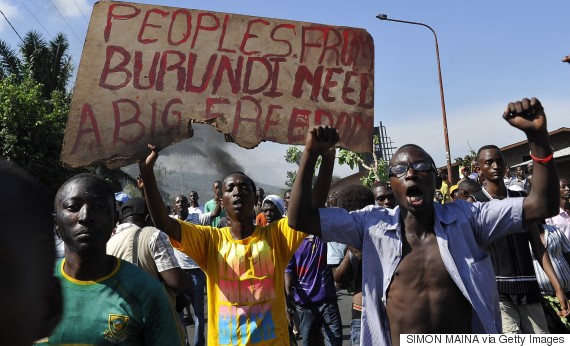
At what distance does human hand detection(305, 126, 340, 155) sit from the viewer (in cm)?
329

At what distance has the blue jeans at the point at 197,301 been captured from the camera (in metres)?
7.84

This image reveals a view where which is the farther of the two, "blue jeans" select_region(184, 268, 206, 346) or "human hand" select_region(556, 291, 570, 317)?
"blue jeans" select_region(184, 268, 206, 346)

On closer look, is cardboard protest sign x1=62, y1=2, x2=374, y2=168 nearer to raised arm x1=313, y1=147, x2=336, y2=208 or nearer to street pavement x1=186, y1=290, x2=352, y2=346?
raised arm x1=313, y1=147, x2=336, y2=208

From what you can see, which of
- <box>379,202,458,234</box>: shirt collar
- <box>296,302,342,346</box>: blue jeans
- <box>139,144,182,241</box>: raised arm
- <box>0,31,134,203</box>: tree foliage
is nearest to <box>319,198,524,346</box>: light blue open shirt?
<box>379,202,458,234</box>: shirt collar

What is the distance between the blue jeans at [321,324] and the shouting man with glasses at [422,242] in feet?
10.1

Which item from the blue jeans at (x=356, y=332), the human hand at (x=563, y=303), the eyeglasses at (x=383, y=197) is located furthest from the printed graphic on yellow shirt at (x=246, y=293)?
the human hand at (x=563, y=303)

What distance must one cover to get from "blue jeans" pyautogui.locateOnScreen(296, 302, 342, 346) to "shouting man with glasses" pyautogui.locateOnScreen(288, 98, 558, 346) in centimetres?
309

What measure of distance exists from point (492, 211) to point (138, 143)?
203cm

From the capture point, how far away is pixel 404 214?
3.49m

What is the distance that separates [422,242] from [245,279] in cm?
125

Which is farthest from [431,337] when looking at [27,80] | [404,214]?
[27,80]

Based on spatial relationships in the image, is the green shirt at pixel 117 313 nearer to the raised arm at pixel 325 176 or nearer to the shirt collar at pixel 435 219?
the shirt collar at pixel 435 219

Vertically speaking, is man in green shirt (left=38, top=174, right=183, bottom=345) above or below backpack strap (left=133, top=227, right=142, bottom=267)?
below

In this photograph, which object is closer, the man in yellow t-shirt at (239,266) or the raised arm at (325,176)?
the raised arm at (325,176)
